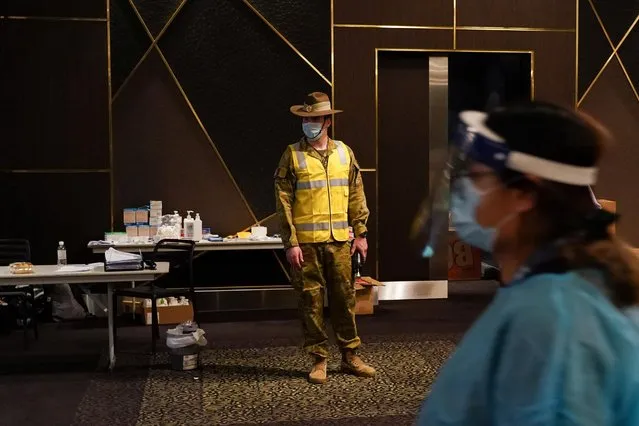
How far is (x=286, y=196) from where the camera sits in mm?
4555

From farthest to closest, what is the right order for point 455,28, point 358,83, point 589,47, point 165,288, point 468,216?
1. point 589,47
2. point 455,28
3. point 358,83
4. point 165,288
5. point 468,216

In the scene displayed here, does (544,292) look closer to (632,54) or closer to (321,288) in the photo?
(321,288)

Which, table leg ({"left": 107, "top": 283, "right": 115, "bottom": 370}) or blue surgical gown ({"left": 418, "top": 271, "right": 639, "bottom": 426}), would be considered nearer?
blue surgical gown ({"left": 418, "top": 271, "right": 639, "bottom": 426})

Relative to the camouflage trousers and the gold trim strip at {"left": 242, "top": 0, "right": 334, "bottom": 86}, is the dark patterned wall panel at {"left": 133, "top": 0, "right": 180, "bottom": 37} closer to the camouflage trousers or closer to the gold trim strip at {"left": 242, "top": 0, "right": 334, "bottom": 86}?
the gold trim strip at {"left": 242, "top": 0, "right": 334, "bottom": 86}

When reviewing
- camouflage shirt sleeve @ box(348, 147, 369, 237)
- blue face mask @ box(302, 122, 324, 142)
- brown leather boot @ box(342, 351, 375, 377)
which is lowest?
brown leather boot @ box(342, 351, 375, 377)

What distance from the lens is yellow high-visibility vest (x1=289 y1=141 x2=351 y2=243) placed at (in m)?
4.52

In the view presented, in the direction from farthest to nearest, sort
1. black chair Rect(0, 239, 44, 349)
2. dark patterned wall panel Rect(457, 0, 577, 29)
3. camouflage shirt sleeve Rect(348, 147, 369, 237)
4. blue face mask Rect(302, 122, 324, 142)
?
1. dark patterned wall panel Rect(457, 0, 577, 29)
2. black chair Rect(0, 239, 44, 349)
3. camouflage shirt sleeve Rect(348, 147, 369, 237)
4. blue face mask Rect(302, 122, 324, 142)

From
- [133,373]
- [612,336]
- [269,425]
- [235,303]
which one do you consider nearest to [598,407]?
[612,336]

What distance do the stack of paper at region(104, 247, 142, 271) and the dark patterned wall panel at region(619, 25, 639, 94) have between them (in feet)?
17.9

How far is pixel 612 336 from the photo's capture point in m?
0.98

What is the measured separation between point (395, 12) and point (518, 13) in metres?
1.28

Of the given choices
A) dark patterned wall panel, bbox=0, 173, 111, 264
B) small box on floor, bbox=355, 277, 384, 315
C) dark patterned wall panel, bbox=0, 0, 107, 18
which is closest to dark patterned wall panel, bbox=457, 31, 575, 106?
small box on floor, bbox=355, 277, 384, 315

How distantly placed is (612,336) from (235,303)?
616 cm

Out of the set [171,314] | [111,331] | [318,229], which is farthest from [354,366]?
[171,314]
